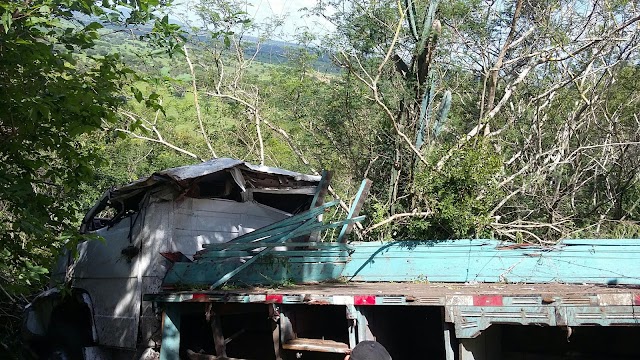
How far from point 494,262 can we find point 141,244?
361 cm

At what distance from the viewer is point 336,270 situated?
21.3ft

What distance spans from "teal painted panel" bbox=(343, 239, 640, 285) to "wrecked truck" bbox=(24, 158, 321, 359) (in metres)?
1.39

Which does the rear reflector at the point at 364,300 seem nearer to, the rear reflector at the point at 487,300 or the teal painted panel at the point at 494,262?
the rear reflector at the point at 487,300

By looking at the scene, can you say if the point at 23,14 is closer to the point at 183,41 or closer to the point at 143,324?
the point at 183,41

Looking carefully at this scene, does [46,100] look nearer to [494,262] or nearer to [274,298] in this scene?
[274,298]

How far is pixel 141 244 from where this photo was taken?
648 centimetres

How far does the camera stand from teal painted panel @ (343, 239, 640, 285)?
5.36 meters

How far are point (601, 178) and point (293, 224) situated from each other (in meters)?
5.92

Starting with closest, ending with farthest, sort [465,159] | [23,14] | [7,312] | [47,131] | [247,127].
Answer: [23,14]
[47,131]
[465,159]
[7,312]
[247,127]

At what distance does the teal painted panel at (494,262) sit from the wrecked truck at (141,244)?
4.55 ft

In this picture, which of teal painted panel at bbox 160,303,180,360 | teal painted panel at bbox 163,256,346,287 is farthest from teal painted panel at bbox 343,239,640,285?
teal painted panel at bbox 160,303,180,360

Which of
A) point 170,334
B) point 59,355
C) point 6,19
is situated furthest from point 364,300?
point 59,355

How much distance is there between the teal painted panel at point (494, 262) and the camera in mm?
5355

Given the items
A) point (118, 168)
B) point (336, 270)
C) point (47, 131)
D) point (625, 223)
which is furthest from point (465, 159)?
point (118, 168)
